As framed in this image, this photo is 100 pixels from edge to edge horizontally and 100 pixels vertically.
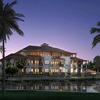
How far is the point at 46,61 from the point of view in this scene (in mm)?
66312

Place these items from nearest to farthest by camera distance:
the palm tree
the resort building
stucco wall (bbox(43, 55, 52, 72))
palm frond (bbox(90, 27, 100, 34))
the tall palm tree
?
the palm tree → the tall palm tree → palm frond (bbox(90, 27, 100, 34)) → the resort building → stucco wall (bbox(43, 55, 52, 72))

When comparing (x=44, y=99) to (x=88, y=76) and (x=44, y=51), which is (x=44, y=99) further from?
(x=44, y=51)

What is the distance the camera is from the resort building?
6253cm

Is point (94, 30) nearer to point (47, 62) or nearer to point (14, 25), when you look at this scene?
point (14, 25)

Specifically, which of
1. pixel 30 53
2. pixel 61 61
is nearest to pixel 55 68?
pixel 61 61

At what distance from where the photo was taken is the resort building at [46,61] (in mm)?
62531

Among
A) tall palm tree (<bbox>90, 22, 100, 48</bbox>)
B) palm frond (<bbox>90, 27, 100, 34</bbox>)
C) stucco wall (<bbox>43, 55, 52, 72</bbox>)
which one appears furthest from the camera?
stucco wall (<bbox>43, 55, 52, 72</bbox>)

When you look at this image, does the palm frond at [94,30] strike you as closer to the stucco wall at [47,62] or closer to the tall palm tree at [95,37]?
the tall palm tree at [95,37]

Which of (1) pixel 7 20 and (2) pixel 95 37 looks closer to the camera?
(1) pixel 7 20

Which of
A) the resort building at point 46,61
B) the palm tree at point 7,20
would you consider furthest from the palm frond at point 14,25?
the resort building at point 46,61

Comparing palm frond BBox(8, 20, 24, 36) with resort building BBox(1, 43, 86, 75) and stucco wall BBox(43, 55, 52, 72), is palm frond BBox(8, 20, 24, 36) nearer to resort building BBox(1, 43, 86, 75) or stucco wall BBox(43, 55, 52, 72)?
resort building BBox(1, 43, 86, 75)

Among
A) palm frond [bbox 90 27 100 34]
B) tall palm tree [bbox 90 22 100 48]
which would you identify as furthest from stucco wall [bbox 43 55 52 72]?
tall palm tree [bbox 90 22 100 48]

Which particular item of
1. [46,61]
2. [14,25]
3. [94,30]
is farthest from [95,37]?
[46,61]

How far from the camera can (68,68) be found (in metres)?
71.3
